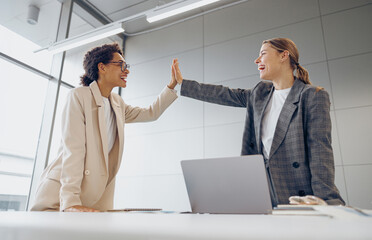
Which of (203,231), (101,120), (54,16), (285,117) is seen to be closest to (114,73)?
(101,120)

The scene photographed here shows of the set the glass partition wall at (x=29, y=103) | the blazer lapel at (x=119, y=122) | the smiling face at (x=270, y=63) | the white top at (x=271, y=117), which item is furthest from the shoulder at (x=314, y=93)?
the glass partition wall at (x=29, y=103)

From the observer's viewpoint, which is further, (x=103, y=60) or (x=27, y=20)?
(x=27, y=20)

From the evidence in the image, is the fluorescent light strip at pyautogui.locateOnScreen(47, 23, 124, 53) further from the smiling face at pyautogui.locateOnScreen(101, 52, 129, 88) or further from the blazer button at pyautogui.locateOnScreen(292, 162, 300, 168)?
the blazer button at pyautogui.locateOnScreen(292, 162, 300, 168)

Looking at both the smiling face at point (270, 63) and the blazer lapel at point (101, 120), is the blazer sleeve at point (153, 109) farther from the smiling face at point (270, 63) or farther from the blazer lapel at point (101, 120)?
the smiling face at point (270, 63)

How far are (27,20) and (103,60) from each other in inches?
101

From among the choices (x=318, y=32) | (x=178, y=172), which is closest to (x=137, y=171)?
(x=178, y=172)

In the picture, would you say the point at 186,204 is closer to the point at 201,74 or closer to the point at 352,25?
the point at 201,74

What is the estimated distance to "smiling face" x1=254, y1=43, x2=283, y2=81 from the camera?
1.72 meters

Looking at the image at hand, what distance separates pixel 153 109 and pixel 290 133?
106 cm

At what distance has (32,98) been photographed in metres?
3.58

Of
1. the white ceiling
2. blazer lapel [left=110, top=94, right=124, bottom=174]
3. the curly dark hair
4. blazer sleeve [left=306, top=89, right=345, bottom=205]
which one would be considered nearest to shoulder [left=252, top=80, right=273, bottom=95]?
blazer sleeve [left=306, top=89, right=345, bottom=205]

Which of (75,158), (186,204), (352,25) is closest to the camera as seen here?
(75,158)

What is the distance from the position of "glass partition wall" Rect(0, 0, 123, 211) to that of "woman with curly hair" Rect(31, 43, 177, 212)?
1.97m

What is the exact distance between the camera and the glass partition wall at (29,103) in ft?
10.7
